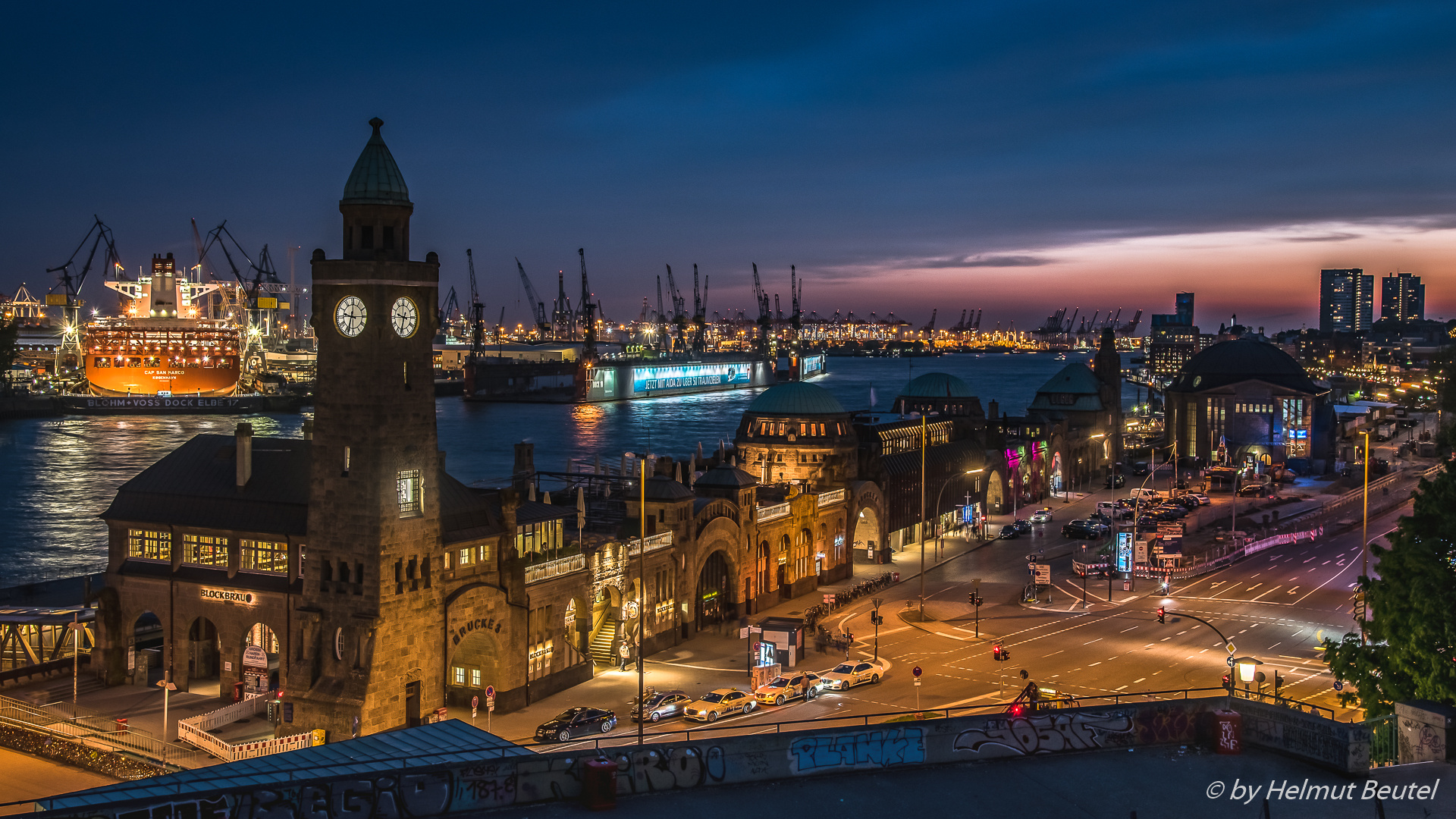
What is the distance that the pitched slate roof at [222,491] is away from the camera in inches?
2047

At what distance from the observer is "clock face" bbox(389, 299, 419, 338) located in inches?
1842

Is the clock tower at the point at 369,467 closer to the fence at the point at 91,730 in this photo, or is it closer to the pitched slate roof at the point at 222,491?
the fence at the point at 91,730

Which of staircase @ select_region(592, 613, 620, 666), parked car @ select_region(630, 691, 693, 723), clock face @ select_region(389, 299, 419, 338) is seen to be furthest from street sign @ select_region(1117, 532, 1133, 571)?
clock face @ select_region(389, 299, 419, 338)

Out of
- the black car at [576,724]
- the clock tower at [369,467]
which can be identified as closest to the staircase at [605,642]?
the black car at [576,724]

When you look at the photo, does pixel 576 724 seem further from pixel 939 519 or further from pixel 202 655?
pixel 939 519

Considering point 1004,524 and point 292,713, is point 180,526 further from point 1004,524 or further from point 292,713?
point 1004,524

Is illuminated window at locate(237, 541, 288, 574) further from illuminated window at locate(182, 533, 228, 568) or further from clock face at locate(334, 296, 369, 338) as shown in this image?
clock face at locate(334, 296, 369, 338)

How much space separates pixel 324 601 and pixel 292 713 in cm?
433

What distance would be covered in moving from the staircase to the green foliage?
32.6 meters

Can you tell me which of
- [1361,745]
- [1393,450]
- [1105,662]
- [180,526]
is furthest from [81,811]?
[1393,450]

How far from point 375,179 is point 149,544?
66.5 ft

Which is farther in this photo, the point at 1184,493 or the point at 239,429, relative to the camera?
the point at 1184,493

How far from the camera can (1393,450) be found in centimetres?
16500

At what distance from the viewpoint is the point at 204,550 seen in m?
53.3
